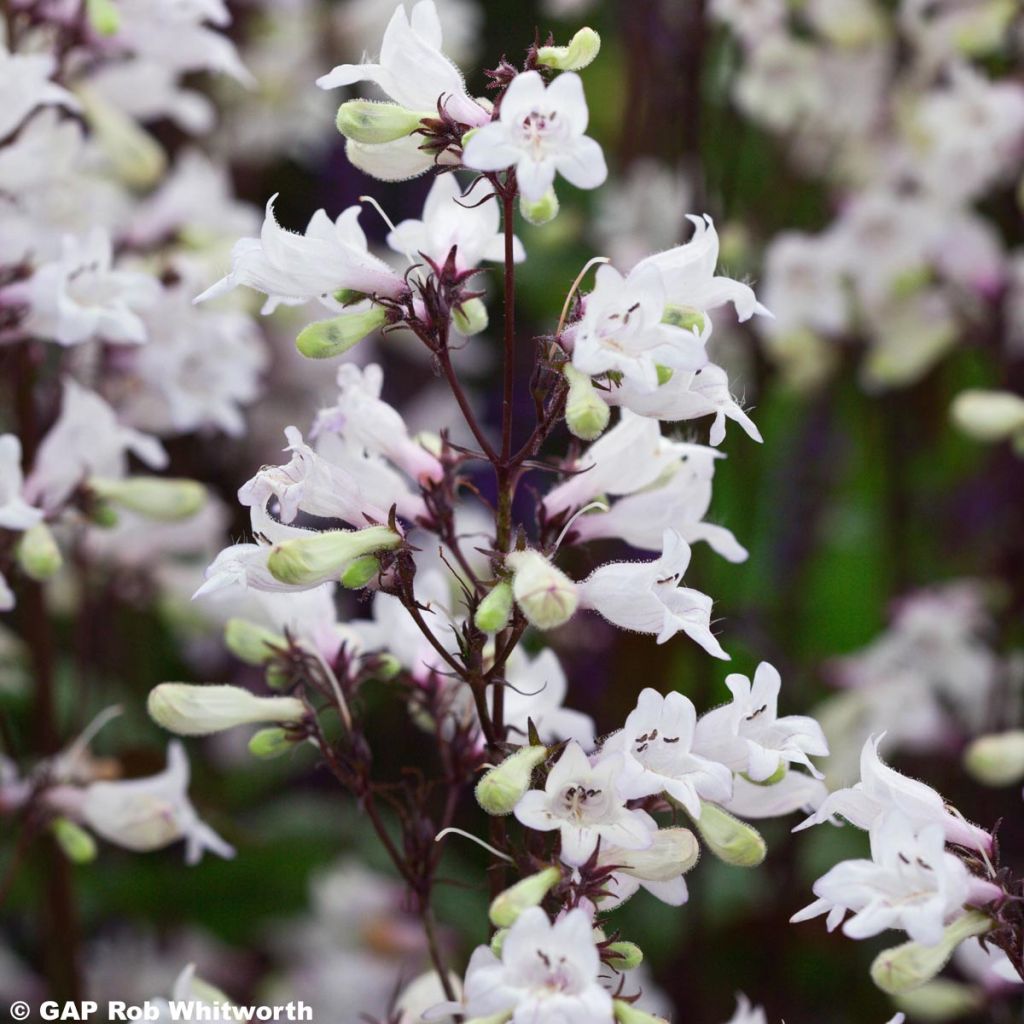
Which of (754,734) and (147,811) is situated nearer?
(754,734)

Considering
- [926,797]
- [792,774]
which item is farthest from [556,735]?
[926,797]

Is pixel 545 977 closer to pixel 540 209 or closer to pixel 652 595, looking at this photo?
pixel 652 595

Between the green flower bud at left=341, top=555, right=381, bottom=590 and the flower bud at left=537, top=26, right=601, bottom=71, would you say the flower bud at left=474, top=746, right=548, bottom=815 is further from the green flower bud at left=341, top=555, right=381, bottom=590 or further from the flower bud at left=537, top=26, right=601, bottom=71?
the flower bud at left=537, top=26, right=601, bottom=71

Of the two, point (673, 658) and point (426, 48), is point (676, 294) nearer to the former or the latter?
point (426, 48)

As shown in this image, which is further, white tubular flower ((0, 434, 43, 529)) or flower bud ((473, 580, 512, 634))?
white tubular flower ((0, 434, 43, 529))

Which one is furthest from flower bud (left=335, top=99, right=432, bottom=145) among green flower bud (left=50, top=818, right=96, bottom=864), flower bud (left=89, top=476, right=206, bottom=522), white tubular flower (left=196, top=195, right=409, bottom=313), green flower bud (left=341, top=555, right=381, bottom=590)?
green flower bud (left=50, top=818, right=96, bottom=864)

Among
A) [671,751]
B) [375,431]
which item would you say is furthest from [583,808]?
[375,431]
